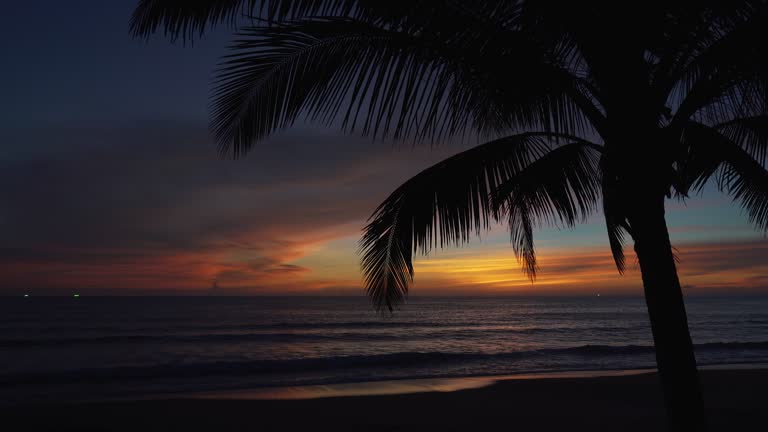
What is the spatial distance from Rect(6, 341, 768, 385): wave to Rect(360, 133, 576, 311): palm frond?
11794 mm

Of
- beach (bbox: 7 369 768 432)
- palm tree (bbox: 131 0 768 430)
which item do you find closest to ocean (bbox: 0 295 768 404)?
beach (bbox: 7 369 768 432)

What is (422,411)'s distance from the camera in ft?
29.4

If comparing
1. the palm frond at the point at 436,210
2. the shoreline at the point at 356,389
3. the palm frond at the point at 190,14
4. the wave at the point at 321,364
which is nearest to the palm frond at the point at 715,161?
the palm frond at the point at 436,210

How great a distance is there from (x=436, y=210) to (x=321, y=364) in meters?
14.3

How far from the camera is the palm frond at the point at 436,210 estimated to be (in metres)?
3.35

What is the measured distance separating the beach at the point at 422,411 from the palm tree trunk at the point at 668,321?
5.21 metres

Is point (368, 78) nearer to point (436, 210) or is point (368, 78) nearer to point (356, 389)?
point (436, 210)

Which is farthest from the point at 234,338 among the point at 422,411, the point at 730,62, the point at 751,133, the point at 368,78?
the point at 730,62

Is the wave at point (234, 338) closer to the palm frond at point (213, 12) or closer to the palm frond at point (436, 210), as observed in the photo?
the palm frond at point (436, 210)

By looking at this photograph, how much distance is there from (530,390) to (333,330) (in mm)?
21351

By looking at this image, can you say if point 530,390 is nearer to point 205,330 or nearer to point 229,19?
point 229,19

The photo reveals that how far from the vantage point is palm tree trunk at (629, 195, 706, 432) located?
270 cm

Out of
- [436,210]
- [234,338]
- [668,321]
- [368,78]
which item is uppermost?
[368,78]

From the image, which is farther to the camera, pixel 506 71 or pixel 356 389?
pixel 356 389
